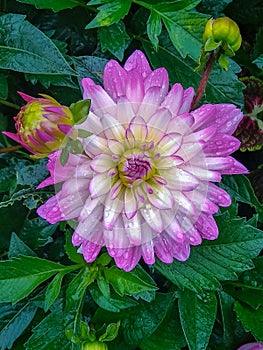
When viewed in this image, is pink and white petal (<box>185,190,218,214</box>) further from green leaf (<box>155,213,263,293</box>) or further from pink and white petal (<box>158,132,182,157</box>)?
green leaf (<box>155,213,263,293</box>)

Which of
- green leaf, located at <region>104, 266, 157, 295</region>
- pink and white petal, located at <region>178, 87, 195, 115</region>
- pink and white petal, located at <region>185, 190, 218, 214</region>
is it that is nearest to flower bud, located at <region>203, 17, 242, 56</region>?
pink and white petal, located at <region>178, 87, 195, 115</region>

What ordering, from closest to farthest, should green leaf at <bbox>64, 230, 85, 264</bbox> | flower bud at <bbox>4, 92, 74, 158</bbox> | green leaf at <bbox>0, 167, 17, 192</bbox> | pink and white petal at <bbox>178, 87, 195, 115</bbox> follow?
flower bud at <bbox>4, 92, 74, 158</bbox> < pink and white petal at <bbox>178, 87, 195, 115</bbox> < green leaf at <bbox>64, 230, 85, 264</bbox> < green leaf at <bbox>0, 167, 17, 192</bbox>

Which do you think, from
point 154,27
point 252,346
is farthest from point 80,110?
point 252,346

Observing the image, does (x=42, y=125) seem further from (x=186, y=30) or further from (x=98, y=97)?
(x=186, y=30)

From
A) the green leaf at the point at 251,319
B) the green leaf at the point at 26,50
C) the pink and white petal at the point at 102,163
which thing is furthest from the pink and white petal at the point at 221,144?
the green leaf at the point at 251,319

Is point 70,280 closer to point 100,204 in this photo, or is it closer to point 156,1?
point 100,204

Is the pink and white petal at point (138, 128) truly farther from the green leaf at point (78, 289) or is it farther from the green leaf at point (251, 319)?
the green leaf at point (251, 319)
